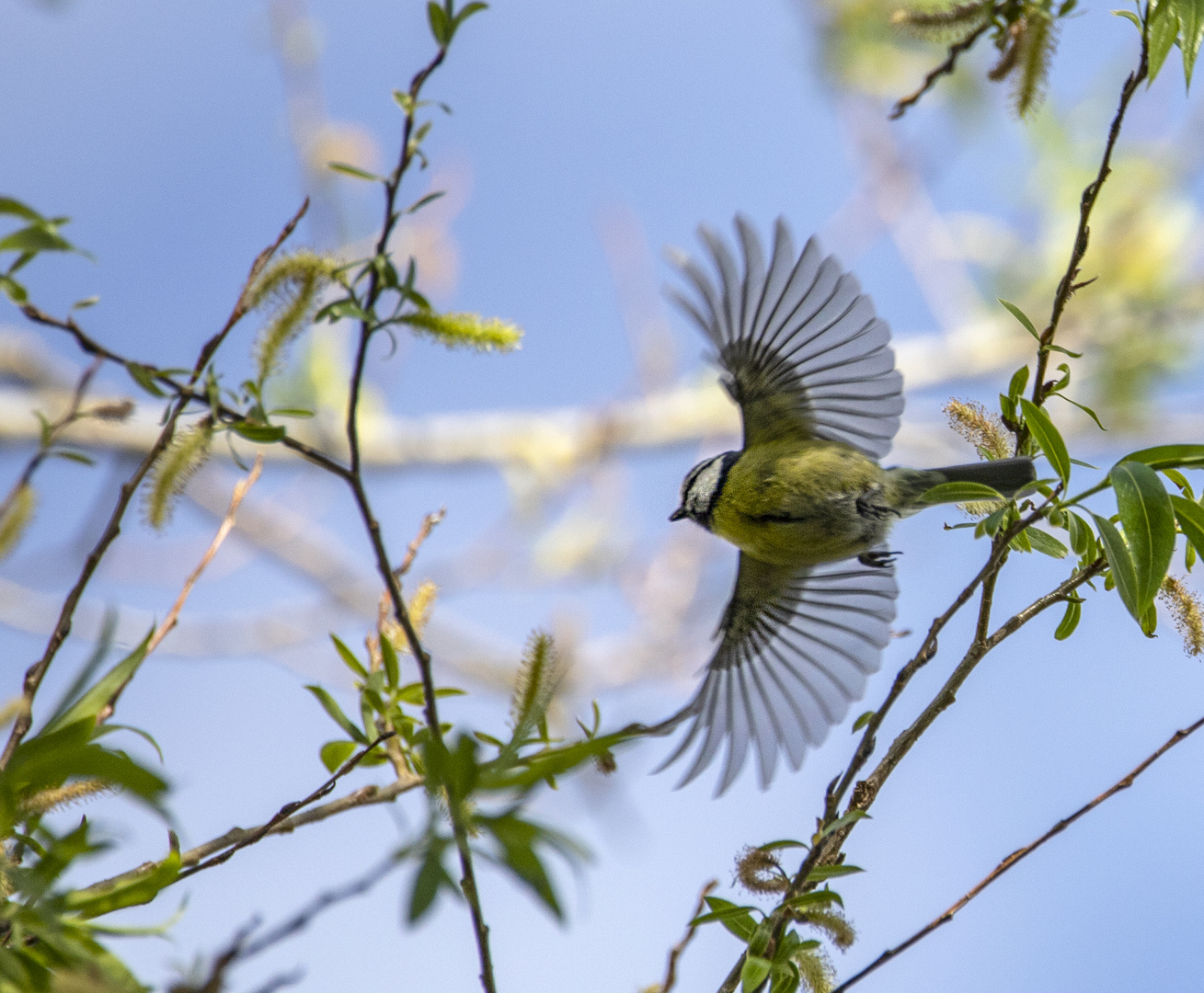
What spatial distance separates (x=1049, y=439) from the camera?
944 millimetres

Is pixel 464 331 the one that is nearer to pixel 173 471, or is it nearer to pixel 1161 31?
pixel 173 471

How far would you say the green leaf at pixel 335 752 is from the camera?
105 centimetres

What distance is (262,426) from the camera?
0.84 metres

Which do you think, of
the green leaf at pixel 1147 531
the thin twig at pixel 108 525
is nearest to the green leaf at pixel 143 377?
the thin twig at pixel 108 525

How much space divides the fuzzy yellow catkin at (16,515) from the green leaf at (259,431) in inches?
6.9

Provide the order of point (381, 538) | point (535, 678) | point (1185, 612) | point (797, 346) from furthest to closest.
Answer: point (797, 346) → point (1185, 612) → point (535, 678) → point (381, 538)

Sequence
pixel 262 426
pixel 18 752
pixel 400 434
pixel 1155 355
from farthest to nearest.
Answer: pixel 400 434 → pixel 1155 355 → pixel 262 426 → pixel 18 752

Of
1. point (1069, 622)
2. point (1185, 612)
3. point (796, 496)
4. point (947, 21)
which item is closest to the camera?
point (1185, 612)

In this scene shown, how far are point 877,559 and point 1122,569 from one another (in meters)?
1.03

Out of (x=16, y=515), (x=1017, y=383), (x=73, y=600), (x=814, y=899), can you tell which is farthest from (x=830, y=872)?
(x=16, y=515)

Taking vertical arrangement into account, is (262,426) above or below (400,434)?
below

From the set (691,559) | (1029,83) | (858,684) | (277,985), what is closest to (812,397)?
(858,684)

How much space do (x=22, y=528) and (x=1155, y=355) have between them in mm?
4760

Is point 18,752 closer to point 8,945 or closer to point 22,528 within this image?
point 8,945
